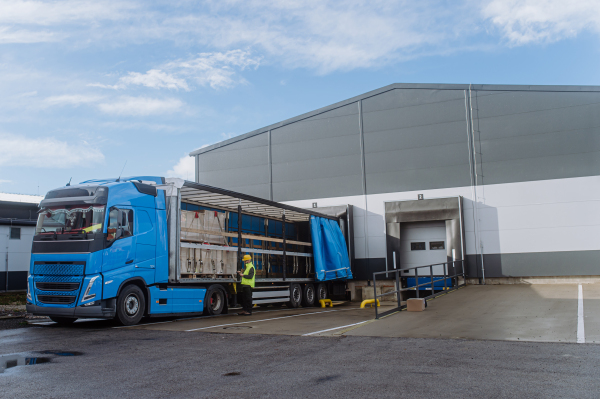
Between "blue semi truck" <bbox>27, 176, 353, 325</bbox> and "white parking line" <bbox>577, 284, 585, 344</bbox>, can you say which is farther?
"blue semi truck" <bbox>27, 176, 353, 325</bbox>

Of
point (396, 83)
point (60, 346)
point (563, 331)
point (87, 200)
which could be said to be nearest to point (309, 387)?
point (60, 346)

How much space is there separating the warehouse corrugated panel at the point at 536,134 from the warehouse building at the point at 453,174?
0.04 meters

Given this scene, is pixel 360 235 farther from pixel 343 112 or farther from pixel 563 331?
pixel 563 331

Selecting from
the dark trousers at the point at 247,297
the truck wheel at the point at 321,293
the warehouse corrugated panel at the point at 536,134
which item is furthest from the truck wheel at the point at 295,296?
the warehouse corrugated panel at the point at 536,134

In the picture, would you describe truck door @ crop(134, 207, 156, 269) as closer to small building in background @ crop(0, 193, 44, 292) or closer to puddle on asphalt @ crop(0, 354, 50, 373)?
puddle on asphalt @ crop(0, 354, 50, 373)

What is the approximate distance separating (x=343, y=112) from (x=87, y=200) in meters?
13.9

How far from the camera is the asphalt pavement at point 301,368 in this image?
4.94 m

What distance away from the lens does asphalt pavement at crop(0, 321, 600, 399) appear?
16.2 feet

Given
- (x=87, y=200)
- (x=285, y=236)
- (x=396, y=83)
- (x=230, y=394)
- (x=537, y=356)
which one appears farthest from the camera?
(x=396, y=83)

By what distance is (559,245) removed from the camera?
62.0 feet

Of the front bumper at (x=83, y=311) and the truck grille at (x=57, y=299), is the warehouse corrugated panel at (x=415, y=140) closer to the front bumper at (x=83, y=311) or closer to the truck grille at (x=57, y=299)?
the front bumper at (x=83, y=311)

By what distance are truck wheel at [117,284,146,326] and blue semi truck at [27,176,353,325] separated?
0.02 meters

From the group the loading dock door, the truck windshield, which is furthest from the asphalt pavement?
the loading dock door

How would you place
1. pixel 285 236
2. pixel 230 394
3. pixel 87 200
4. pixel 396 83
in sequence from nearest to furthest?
pixel 230 394
pixel 87 200
pixel 285 236
pixel 396 83
